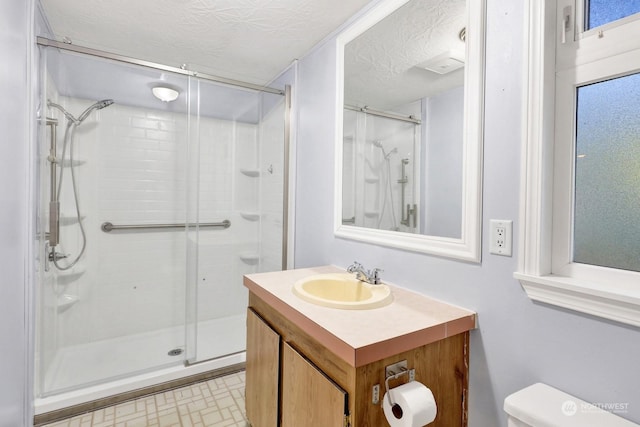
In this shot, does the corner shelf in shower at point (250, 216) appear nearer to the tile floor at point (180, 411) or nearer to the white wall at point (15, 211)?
the tile floor at point (180, 411)

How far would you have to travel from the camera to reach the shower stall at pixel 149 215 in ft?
6.55

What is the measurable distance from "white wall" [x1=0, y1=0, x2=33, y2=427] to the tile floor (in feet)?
1.10

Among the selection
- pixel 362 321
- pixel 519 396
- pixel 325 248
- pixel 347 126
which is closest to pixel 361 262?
pixel 325 248

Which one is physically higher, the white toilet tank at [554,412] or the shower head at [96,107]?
the shower head at [96,107]

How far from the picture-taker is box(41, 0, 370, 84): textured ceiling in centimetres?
168

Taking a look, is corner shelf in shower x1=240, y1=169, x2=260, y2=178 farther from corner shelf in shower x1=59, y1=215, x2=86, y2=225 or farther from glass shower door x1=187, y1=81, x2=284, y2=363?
corner shelf in shower x1=59, y1=215, x2=86, y2=225

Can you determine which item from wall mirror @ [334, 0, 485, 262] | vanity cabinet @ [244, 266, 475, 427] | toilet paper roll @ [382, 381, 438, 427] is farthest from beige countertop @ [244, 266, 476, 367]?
wall mirror @ [334, 0, 485, 262]

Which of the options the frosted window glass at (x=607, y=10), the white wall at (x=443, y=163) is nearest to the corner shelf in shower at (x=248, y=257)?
the white wall at (x=443, y=163)

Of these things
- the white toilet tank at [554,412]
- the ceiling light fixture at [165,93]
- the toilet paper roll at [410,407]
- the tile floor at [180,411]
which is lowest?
the tile floor at [180,411]

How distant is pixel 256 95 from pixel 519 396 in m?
2.52

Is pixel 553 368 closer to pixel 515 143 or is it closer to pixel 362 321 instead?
pixel 362 321

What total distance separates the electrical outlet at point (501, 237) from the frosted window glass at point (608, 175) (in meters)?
0.17

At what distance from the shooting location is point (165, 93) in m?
2.40

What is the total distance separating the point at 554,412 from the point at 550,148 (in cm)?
74
